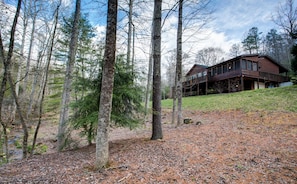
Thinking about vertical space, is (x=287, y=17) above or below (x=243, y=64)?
above

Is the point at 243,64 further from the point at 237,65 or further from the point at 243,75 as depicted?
the point at 243,75

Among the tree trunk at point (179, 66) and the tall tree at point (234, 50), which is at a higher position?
the tall tree at point (234, 50)

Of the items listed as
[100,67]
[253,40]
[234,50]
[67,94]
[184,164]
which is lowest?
[184,164]

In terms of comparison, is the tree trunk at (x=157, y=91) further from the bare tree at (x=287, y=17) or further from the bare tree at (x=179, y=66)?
the bare tree at (x=287, y=17)

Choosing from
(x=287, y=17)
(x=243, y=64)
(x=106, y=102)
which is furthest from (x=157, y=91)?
(x=243, y=64)

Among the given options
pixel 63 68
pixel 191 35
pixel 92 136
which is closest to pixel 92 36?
pixel 63 68

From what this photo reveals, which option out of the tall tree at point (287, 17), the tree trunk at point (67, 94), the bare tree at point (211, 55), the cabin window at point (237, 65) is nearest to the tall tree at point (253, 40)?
the bare tree at point (211, 55)

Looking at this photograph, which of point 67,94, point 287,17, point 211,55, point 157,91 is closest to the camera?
point 157,91

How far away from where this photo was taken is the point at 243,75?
16141 millimetres

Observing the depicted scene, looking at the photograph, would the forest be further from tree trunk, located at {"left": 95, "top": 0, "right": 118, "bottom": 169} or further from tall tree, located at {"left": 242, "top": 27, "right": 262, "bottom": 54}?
tall tree, located at {"left": 242, "top": 27, "right": 262, "bottom": 54}

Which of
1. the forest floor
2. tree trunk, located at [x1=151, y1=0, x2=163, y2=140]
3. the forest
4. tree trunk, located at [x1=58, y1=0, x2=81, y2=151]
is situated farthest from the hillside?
tree trunk, located at [x1=58, y1=0, x2=81, y2=151]

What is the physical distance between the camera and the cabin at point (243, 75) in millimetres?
16891

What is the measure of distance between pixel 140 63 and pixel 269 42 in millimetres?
35777

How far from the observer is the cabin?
1689cm
